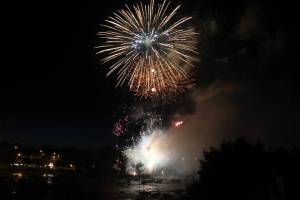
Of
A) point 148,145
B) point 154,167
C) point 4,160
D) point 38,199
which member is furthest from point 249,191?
point 4,160

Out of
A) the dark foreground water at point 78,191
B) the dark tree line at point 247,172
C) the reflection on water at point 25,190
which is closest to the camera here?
the dark tree line at point 247,172

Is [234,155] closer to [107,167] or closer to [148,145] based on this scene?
[148,145]

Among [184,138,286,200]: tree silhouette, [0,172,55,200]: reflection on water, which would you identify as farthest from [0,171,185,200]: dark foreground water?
[184,138,286,200]: tree silhouette

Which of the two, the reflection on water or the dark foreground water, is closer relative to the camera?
the reflection on water

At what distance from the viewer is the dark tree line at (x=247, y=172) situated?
41.4ft

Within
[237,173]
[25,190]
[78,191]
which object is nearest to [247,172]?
[237,173]

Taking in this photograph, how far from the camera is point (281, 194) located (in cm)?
1048

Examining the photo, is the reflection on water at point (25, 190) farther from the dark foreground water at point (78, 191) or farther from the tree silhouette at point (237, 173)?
the tree silhouette at point (237, 173)

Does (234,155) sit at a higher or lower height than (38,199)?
higher

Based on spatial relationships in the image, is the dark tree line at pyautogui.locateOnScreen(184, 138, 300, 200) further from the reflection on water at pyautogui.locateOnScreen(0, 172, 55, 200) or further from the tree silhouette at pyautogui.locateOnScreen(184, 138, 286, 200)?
the reflection on water at pyautogui.locateOnScreen(0, 172, 55, 200)

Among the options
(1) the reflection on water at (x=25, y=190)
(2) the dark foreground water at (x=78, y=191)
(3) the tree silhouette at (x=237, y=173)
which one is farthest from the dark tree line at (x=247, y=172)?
(1) the reflection on water at (x=25, y=190)

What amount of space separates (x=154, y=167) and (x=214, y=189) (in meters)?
60.7

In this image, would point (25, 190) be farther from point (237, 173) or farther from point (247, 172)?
point (247, 172)

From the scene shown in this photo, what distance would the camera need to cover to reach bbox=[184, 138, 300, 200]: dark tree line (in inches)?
497
